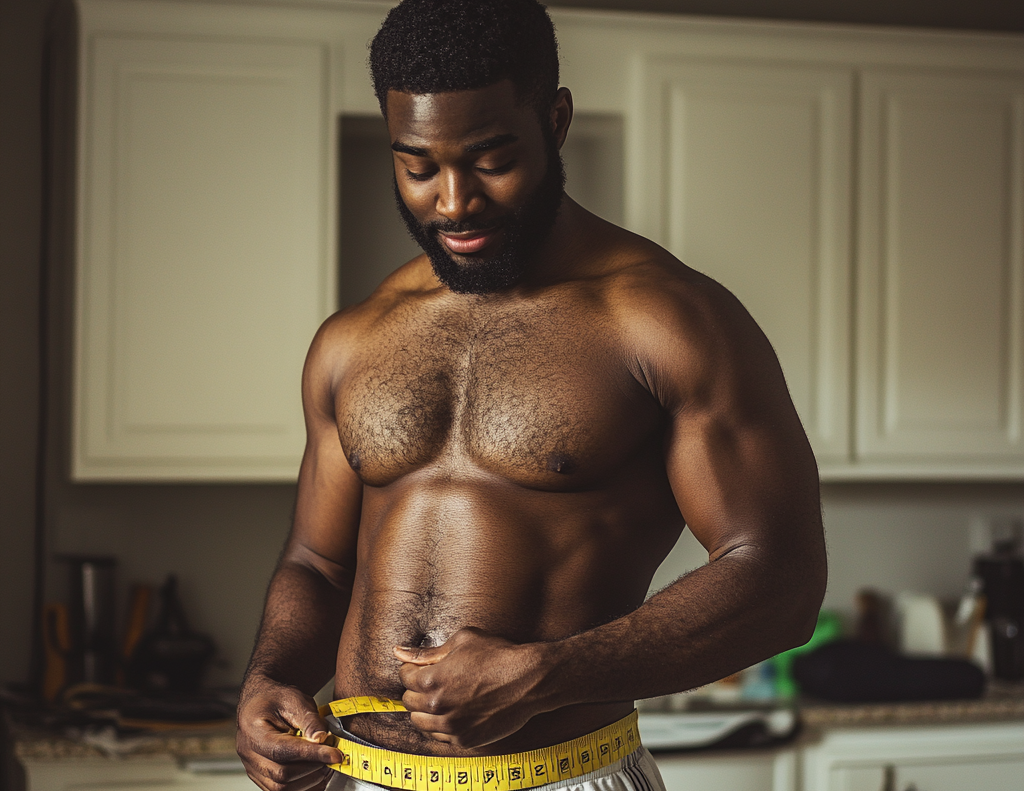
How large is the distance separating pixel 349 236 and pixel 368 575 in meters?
1.90

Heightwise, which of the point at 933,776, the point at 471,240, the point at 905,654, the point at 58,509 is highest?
the point at 471,240

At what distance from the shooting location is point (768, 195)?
113 inches

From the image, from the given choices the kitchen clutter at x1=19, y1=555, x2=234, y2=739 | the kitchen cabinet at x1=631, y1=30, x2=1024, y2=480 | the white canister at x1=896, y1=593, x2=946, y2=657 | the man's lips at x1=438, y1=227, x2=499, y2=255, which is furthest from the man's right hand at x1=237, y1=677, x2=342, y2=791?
the white canister at x1=896, y1=593, x2=946, y2=657

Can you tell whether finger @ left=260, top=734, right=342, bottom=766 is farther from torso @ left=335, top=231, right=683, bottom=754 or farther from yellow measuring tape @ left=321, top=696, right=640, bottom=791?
torso @ left=335, top=231, right=683, bottom=754

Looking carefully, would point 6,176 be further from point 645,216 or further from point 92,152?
point 645,216

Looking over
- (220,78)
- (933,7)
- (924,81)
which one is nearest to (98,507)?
(220,78)

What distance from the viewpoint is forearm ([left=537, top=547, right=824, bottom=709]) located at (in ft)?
3.45

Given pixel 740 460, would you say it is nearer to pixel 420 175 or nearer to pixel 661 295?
A: pixel 661 295

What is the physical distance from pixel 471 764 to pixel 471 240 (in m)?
0.59

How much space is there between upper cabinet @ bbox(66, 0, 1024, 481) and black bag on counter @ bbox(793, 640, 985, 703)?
1.67 feet

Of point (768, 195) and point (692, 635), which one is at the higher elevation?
point (768, 195)

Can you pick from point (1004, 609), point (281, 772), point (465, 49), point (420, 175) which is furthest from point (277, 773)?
point (1004, 609)

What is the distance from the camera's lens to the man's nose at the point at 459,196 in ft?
3.83

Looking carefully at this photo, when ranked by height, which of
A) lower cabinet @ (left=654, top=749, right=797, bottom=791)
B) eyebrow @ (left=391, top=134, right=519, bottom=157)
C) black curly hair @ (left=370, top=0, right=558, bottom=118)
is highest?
black curly hair @ (left=370, top=0, right=558, bottom=118)
